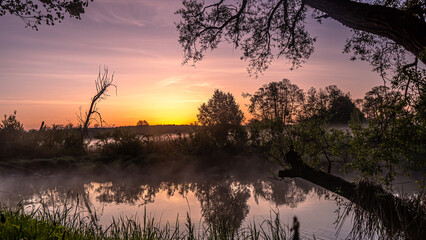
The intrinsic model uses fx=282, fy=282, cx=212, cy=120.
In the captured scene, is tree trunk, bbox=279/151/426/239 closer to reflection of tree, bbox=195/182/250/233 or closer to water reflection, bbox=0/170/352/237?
water reflection, bbox=0/170/352/237

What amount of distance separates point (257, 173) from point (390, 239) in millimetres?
13457

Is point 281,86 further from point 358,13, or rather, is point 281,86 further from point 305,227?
point 358,13

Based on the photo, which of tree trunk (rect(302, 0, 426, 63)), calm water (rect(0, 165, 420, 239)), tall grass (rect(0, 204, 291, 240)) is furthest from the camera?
calm water (rect(0, 165, 420, 239))

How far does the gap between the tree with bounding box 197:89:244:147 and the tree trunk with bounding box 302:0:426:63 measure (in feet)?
54.9

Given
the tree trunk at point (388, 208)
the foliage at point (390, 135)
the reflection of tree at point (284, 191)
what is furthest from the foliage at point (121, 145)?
the foliage at point (390, 135)

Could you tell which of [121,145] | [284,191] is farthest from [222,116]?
[284,191]

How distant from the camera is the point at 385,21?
5012 millimetres

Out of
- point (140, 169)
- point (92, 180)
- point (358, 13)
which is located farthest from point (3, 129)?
point (358, 13)

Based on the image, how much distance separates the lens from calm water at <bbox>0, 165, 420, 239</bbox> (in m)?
9.68

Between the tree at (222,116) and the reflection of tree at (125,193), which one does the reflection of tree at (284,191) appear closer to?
the reflection of tree at (125,193)

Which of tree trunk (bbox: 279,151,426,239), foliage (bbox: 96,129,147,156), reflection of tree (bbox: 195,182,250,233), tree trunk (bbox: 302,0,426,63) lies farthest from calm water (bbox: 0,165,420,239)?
tree trunk (bbox: 302,0,426,63)

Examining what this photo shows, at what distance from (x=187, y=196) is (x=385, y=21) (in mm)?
10559

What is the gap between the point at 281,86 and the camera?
23.6 metres

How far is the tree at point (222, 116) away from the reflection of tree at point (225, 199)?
23.2ft
